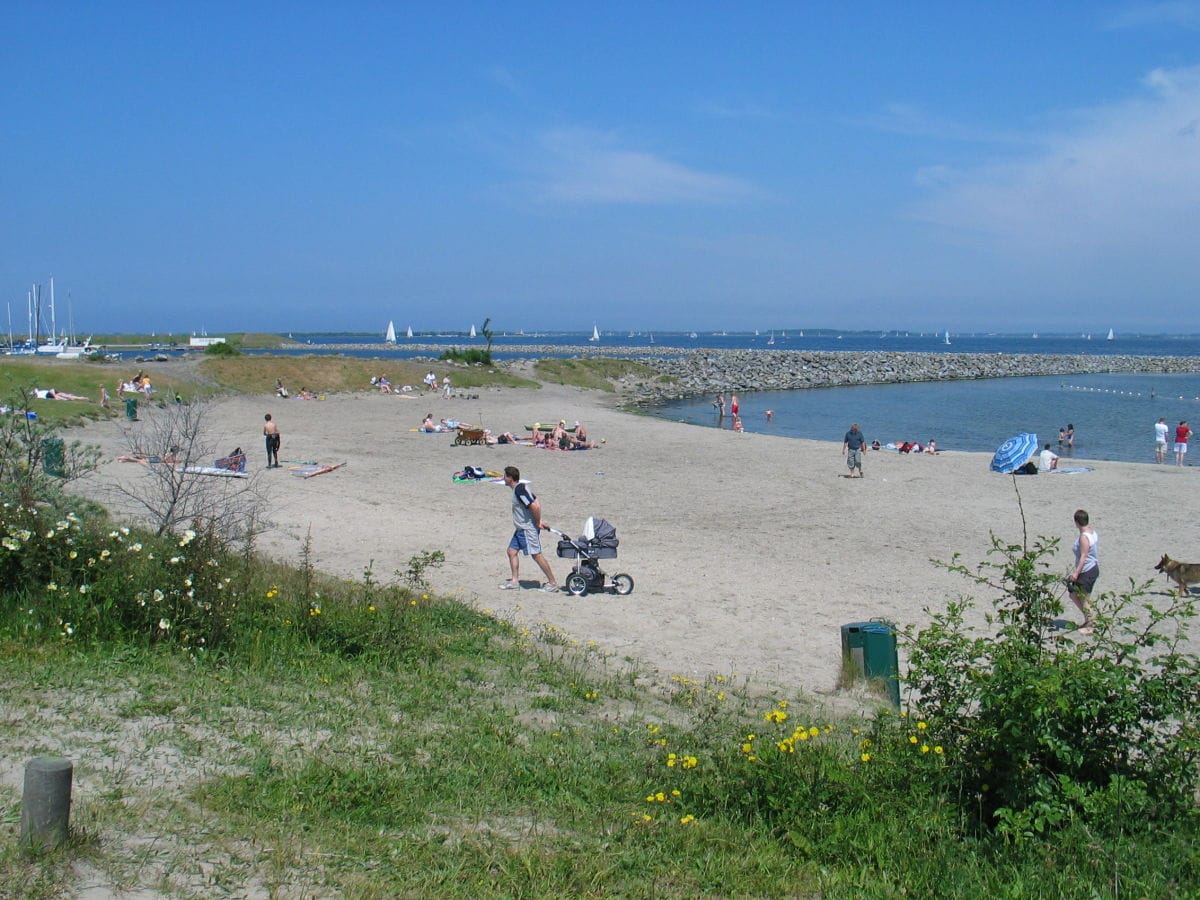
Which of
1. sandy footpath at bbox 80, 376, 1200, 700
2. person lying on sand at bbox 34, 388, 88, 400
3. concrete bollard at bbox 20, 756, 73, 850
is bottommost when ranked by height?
sandy footpath at bbox 80, 376, 1200, 700

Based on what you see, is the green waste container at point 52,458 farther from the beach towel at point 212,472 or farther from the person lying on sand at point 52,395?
the person lying on sand at point 52,395

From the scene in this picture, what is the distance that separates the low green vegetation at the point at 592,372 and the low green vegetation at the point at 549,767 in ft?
168

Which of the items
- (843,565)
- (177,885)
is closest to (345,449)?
(843,565)

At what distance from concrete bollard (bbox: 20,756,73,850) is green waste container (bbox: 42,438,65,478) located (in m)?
5.40

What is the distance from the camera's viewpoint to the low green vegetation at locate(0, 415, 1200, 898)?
429 centimetres

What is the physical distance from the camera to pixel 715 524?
16688mm

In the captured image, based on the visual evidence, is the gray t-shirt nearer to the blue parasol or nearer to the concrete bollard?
the concrete bollard

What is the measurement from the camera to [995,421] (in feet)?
150

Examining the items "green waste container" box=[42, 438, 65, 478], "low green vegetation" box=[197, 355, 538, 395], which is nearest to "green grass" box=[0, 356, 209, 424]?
"low green vegetation" box=[197, 355, 538, 395]

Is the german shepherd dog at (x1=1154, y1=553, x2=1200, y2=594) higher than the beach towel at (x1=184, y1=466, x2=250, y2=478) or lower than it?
lower

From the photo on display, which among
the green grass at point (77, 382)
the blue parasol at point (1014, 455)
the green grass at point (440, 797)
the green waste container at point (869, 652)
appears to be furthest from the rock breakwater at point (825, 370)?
the green grass at point (440, 797)

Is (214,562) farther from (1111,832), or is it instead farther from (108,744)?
(1111,832)

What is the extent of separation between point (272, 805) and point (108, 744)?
1.24 metres

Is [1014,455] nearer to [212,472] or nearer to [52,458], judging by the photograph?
[212,472]
